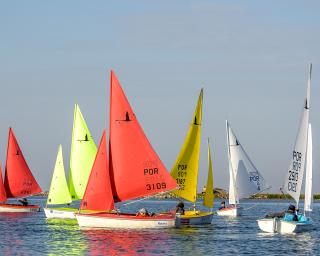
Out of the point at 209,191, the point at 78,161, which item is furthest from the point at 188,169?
the point at 78,161

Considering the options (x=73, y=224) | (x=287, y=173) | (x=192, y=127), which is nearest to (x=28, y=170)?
(x=73, y=224)

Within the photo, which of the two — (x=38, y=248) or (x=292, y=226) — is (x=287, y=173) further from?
(x=38, y=248)

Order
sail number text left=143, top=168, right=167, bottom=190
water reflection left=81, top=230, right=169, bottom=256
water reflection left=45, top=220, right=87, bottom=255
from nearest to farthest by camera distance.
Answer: water reflection left=81, top=230, right=169, bottom=256 → water reflection left=45, top=220, right=87, bottom=255 → sail number text left=143, top=168, right=167, bottom=190

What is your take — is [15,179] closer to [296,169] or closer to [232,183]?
[232,183]

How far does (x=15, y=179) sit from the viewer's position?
327 ft

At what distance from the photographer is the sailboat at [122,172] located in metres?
62.3

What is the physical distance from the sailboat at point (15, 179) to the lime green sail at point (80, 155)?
19.1 metres

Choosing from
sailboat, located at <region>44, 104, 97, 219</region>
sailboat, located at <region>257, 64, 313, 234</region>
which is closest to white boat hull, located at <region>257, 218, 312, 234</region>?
sailboat, located at <region>257, 64, 313, 234</region>

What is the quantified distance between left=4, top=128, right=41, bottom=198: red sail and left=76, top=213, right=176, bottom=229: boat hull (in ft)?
126

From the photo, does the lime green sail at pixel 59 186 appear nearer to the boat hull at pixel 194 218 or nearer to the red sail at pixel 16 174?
the red sail at pixel 16 174

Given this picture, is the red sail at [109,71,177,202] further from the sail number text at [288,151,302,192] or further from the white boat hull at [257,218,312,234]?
the sail number text at [288,151,302,192]

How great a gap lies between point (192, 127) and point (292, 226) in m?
13.1

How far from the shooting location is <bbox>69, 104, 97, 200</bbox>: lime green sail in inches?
3169

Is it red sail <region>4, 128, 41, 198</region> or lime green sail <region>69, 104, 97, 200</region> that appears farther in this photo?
red sail <region>4, 128, 41, 198</region>
